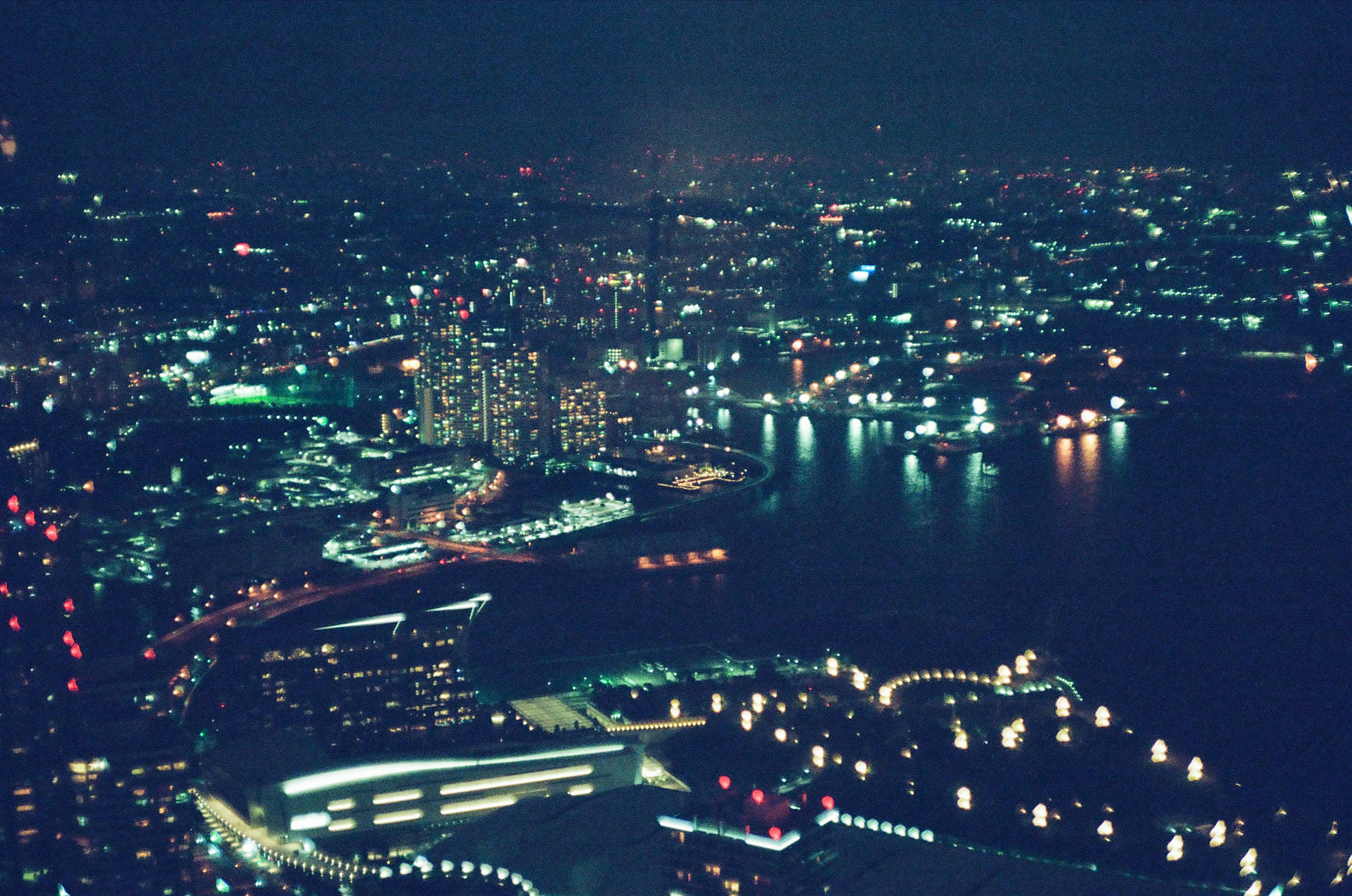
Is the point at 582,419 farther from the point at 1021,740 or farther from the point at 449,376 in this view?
the point at 1021,740

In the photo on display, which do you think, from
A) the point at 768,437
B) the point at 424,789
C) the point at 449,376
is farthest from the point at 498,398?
the point at 424,789

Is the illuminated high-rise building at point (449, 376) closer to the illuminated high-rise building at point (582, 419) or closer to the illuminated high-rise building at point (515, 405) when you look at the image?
the illuminated high-rise building at point (515, 405)

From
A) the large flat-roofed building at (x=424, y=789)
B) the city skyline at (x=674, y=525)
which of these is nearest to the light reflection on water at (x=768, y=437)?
the city skyline at (x=674, y=525)

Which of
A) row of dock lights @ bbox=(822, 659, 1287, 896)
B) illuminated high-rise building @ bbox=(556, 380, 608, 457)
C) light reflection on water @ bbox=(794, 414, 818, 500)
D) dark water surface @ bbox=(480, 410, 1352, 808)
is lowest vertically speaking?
row of dock lights @ bbox=(822, 659, 1287, 896)

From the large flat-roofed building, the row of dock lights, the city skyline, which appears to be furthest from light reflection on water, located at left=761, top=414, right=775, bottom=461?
the large flat-roofed building

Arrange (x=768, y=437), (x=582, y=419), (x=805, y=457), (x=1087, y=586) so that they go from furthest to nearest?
1. (x=768, y=437)
2. (x=582, y=419)
3. (x=805, y=457)
4. (x=1087, y=586)

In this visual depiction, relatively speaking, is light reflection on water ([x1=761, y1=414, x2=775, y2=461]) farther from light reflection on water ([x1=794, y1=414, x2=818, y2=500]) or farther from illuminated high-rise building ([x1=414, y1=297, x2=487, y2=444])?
illuminated high-rise building ([x1=414, y1=297, x2=487, y2=444])

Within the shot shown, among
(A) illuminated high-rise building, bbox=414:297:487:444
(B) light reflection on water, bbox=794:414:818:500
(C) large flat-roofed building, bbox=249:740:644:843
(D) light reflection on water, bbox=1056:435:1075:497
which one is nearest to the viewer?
(C) large flat-roofed building, bbox=249:740:644:843
